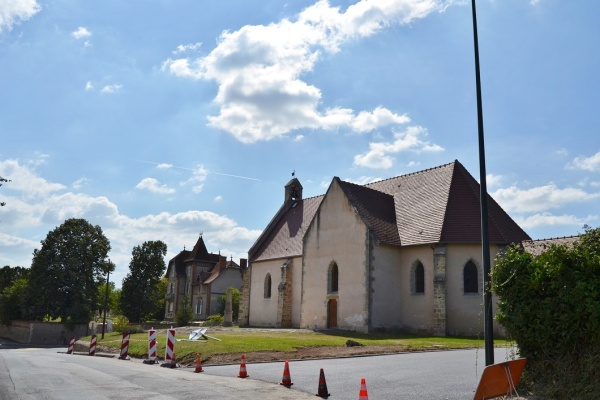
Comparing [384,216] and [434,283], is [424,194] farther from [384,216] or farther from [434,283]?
[434,283]

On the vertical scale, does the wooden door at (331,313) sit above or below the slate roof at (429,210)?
below

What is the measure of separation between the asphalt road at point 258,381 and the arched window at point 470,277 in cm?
1574

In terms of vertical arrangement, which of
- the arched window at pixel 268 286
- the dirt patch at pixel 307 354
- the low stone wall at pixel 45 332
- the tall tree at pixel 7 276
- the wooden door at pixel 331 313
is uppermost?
the tall tree at pixel 7 276

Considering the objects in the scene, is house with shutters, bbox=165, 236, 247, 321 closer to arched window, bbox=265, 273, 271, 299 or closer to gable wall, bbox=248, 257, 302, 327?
gable wall, bbox=248, 257, 302, 327

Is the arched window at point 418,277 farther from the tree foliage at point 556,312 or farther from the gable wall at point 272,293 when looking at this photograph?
the tree foliage at point 556,312

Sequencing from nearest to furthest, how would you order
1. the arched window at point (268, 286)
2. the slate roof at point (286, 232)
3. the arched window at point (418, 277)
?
the arched window at point (418, 277)
the slate roof at point (286, 232)
the arched window at point (268, 286)

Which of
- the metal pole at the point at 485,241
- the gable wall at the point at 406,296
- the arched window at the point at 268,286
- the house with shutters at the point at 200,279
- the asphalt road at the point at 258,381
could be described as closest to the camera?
the metal pole at the point at 485,241

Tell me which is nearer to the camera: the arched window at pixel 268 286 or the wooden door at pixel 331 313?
the wooden door at pixel 331 313

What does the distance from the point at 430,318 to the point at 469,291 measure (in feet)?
9.81

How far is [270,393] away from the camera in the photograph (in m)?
12.1

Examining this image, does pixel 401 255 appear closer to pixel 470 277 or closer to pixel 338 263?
pixel 338 263

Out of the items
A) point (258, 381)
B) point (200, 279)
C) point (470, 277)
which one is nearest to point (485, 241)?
point (258, 381)

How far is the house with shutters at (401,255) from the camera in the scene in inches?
1332

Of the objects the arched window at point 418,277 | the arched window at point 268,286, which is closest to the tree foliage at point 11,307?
the arched window at point 268,286
